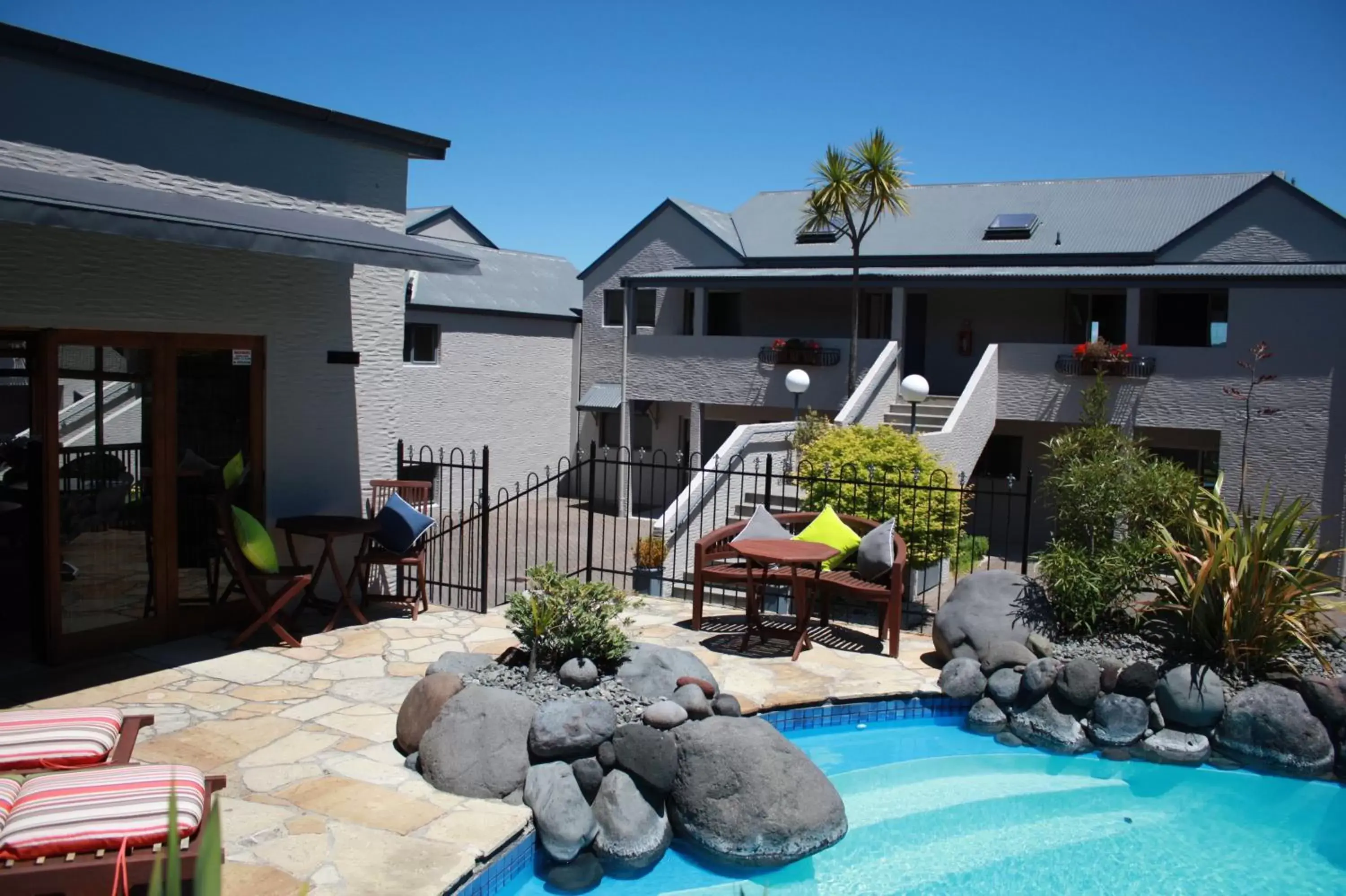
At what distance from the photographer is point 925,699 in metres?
8.52

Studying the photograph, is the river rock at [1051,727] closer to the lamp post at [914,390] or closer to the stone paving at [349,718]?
the stone paving at [349,718]

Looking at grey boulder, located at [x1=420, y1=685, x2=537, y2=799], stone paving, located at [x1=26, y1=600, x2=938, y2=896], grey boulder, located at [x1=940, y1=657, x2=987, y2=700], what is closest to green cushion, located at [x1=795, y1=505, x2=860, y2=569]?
stone paving, located at [x1=26, y1=600, x2=938, y2=896]

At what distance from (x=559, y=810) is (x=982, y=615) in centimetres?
462

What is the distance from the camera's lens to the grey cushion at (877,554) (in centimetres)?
934

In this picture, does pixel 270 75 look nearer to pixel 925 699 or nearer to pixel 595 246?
pixel 595 246

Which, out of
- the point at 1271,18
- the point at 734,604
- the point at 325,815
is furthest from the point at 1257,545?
the point at 1271,18

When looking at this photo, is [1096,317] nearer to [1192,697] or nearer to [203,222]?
[1192,697]

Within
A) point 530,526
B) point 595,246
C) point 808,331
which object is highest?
point 595,246

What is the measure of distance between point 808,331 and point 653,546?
499 inches

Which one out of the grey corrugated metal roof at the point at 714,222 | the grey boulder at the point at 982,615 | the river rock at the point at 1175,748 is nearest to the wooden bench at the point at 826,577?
the grey boulder at the point at 982,615

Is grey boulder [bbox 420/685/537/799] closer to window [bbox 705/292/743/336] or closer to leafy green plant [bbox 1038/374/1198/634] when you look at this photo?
leafy green plant [bbox 1038/374/1198/634]

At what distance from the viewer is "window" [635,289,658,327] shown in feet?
80.6

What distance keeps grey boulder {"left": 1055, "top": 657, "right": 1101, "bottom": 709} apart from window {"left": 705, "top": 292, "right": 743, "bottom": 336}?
1701 centimetres

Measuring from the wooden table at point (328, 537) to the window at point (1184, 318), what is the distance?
53.6 ft
